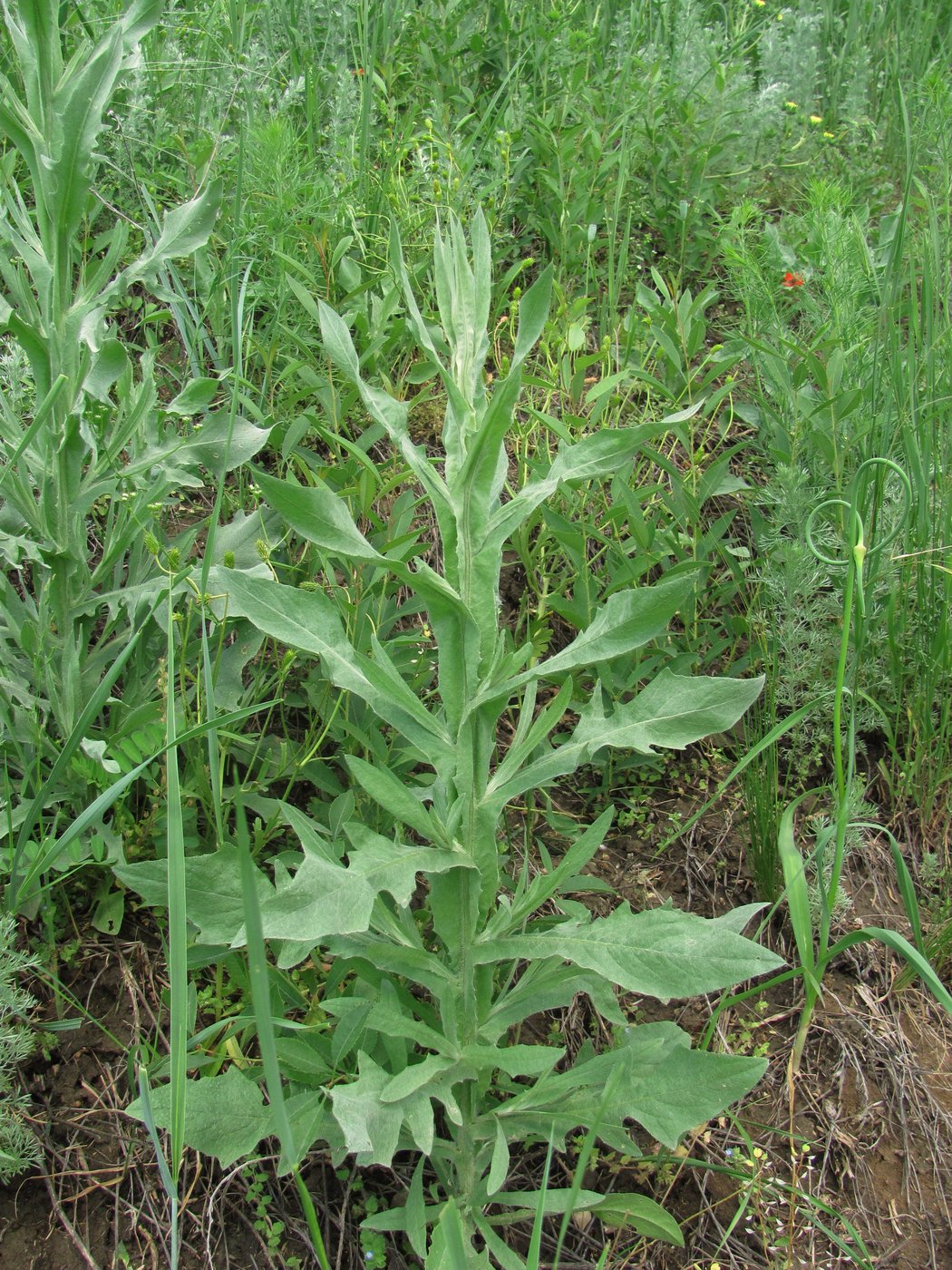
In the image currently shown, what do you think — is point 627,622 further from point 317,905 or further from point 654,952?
point 317,905

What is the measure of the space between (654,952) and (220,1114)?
654 millimetres

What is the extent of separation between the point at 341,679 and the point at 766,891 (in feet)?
3.50

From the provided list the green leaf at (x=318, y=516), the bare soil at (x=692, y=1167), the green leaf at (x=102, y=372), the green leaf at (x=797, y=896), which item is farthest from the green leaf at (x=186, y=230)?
the green leaf at (x=797, y=896)

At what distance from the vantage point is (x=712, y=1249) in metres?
1.79

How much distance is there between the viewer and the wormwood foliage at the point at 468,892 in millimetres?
1437

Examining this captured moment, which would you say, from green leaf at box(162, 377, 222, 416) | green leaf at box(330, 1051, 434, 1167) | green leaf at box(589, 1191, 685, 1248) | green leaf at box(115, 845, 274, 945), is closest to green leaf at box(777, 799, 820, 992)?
green leaf at box(589, 1191, 685, 1248)

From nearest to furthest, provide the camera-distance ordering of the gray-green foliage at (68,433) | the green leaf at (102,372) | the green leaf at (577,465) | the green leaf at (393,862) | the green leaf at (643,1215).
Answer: the green leaf at (393,862), the green leaf at (577,465), the green leaf at (643,1215), the gray-green foliage at (68,433), the green leaf at (102,372)

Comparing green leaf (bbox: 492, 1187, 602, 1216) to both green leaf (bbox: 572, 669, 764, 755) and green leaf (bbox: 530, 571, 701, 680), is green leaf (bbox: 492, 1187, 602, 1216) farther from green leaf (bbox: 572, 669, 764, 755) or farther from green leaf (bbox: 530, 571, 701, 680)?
green leaf (bbox: 530, 571, 701, 680)

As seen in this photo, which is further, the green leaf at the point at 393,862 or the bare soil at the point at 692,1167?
the bare soil at the point at 692,1167

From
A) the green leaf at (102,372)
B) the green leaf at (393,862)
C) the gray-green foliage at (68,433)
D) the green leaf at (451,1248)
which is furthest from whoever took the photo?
the green leaf at (102,372)

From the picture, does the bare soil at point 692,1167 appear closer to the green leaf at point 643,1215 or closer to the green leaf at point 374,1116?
the green leaf at point 643,1215

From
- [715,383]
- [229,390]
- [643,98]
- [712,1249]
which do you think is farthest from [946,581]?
[643,98]

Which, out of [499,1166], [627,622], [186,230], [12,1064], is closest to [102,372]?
[186,230]

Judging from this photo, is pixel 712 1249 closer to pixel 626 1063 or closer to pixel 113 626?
pixel 626 1063
